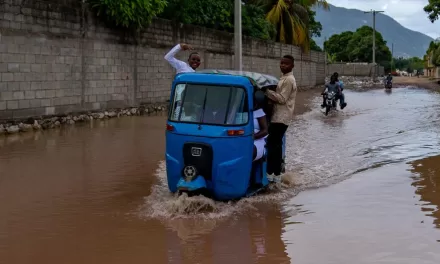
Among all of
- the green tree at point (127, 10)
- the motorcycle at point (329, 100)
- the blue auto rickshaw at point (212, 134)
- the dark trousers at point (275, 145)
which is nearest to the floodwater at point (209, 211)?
the blue auto rickshaw at point (212, 134)

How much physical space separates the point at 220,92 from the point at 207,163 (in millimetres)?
839

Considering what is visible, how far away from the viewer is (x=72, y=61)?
48.2ft

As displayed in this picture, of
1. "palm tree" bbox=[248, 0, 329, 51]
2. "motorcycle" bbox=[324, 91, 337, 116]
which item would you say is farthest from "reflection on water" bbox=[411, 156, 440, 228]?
"palm tree" bbox=[248, 0, 329, 51]

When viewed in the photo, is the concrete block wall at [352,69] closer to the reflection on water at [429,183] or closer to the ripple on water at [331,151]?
the ripple on water at [331,151]

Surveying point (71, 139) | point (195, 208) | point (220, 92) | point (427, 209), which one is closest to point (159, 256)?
point (195, 208)

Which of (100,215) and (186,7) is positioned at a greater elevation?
(186,7)

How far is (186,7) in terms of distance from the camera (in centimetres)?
2111

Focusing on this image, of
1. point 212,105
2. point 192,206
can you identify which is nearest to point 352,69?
point 212,105

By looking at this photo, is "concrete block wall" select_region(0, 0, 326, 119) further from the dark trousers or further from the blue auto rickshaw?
the dark trousers

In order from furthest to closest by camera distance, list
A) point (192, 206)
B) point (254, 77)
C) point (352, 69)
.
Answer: point (352, 69), point (254, 77), point (192, 206)

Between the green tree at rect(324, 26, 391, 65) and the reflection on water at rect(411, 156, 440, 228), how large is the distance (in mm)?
83858

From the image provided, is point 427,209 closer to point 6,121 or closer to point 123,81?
point 6,121

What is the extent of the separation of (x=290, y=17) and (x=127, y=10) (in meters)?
22.4

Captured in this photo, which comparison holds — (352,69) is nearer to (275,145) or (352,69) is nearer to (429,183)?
(429,183)
